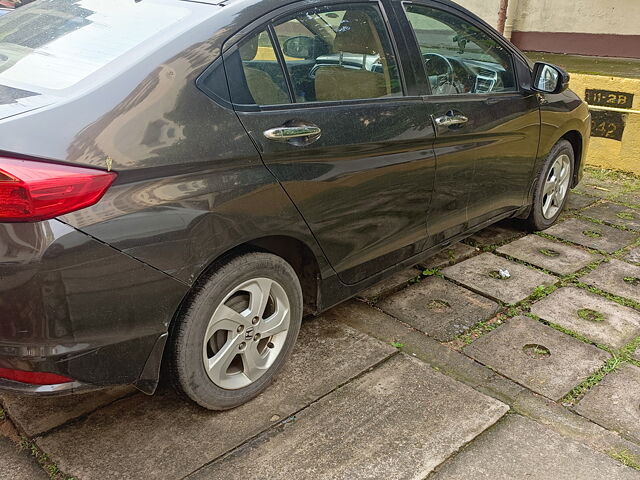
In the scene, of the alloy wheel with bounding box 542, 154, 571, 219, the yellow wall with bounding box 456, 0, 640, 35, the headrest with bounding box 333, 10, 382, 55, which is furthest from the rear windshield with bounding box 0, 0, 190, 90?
the yellow wall with bounding box 456, 0, 640, 35

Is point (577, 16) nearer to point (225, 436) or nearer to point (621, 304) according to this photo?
point (621, 304)

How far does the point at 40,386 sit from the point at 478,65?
2895mm

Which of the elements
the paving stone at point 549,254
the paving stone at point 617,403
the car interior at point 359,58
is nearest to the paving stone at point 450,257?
the paving stone at point 549,254

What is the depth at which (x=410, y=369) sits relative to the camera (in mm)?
2871

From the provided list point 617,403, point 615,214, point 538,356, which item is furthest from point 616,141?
point 617,403

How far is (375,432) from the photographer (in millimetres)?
2455

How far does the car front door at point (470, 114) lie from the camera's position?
3211 millimetres

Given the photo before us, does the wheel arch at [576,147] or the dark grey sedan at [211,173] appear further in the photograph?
the wheel arch at [576,147]

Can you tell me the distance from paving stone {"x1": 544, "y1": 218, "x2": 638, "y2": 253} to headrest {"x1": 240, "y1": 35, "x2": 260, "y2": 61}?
303 cm

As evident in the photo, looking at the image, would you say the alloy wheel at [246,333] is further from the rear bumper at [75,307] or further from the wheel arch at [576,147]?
the wheel arch at [576,147]

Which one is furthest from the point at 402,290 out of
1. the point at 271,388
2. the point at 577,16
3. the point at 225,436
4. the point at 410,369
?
the point at 577,16

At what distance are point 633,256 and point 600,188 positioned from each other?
5.54 feet

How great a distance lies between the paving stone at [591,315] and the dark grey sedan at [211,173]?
779 mm

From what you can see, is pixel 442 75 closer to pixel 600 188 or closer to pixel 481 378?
pixel 481 378
